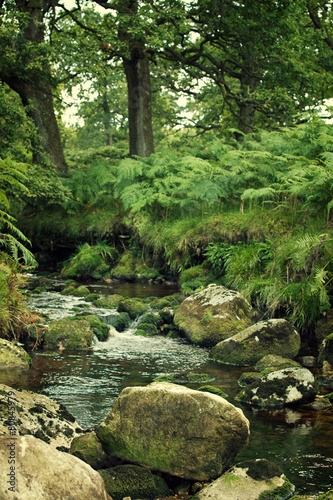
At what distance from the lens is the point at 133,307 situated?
10.0m

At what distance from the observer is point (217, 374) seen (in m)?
6.75

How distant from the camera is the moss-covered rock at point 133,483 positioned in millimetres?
3746

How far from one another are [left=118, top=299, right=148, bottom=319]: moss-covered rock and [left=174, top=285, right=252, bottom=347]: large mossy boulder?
106cm

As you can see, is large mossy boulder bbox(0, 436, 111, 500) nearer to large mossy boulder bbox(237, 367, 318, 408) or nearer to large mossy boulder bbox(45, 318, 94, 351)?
large mossy boulder bbox(237, 367, 318, 408)

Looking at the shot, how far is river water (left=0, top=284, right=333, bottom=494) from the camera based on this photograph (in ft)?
14.3

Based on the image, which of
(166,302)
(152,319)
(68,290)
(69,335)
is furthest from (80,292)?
(69,335)

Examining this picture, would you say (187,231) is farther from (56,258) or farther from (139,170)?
(56,258)

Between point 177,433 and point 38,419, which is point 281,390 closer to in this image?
point 177,433

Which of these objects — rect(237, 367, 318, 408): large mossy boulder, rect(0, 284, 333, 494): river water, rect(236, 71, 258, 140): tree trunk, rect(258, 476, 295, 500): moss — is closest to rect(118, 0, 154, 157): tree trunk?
rect(236, 71, 258, 140): tree trunk

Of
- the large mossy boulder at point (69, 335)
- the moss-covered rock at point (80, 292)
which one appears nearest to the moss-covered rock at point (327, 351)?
the large mossy boulder at point (69, 335)

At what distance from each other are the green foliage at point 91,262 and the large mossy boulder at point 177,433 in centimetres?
1035

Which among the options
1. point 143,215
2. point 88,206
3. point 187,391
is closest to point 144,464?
point 187,391

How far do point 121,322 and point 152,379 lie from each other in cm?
315

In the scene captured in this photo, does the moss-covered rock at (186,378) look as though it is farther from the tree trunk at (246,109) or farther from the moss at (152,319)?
the tree trunk at (246,109)
